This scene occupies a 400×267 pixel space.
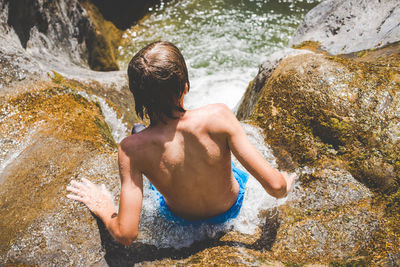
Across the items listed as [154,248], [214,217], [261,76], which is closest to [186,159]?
[214,217]

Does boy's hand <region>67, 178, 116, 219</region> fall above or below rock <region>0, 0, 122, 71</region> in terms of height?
below

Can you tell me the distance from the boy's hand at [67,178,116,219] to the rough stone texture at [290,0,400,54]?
3858 millimetres

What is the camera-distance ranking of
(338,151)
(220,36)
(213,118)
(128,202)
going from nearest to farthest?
1. (213,118)
2. (128,202)
3. (338,151)
4. (220,36)

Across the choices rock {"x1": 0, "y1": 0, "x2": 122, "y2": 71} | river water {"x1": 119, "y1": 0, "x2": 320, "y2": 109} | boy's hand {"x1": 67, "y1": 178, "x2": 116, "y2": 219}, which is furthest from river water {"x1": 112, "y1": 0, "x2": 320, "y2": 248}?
boy's hand {"x1": 67, "y1": 178, "x2": 116, "y2": 219}

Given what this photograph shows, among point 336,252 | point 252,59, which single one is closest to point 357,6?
point 252,59

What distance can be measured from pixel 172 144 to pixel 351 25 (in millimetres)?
4173

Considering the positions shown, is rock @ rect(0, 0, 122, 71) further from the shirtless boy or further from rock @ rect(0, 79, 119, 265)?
the shirtless boy

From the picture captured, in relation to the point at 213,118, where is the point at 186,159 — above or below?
below

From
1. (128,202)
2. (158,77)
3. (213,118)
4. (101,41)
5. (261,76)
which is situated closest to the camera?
(158,77)

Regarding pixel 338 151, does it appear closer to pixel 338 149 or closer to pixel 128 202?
pixel 338 149

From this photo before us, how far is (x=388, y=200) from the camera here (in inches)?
87.0

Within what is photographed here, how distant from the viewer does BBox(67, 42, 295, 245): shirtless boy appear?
5.04ft

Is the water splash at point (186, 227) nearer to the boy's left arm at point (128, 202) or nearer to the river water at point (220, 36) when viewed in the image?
the boy's left arm at point (128, 202)

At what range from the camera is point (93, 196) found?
2.42 metres
